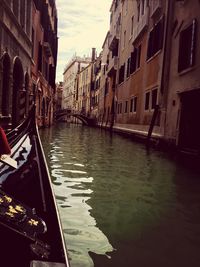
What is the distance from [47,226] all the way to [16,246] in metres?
0.37

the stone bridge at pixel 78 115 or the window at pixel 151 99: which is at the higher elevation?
the window at pixel 151 99

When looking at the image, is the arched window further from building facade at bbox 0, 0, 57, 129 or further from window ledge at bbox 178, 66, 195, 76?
window ledge at bbox 178, 66, 195, 76

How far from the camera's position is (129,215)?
127 inches

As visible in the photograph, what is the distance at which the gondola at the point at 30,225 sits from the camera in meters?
1.37

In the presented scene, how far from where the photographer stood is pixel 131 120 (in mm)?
16203

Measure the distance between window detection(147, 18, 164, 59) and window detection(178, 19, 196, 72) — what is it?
7.00 feet

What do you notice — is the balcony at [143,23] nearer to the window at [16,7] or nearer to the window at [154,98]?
→ the window at [154,98]

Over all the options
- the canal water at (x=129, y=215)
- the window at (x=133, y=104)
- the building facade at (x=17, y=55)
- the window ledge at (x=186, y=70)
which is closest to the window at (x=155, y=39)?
the window ledge at (x=186, y=70)

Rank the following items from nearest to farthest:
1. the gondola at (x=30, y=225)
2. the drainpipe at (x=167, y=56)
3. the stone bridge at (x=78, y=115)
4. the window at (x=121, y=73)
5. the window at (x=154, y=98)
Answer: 1. the gondola at (x=30, y=225)
2. the drainpipe at (x=167, y=56)
3. the window at (x=154, y=98)
4. the window at (x=121, y=73)
5. the stone bridge at (x=78, y=115)

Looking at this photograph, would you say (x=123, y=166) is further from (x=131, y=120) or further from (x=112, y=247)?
(x=131, y=120)

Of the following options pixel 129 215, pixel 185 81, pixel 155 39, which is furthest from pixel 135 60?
pixel 129 215

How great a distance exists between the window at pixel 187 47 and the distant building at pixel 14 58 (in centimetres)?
470

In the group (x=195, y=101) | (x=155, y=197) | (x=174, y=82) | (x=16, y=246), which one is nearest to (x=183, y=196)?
(x=155, y=197)

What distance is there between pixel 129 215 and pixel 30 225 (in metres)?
1.72
